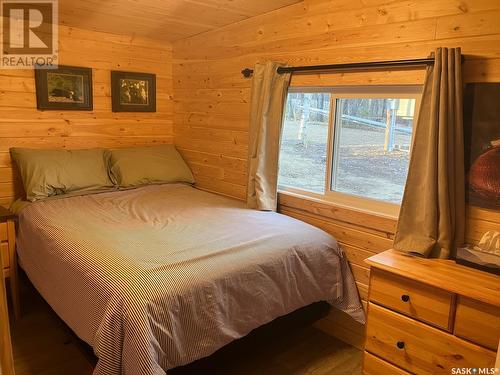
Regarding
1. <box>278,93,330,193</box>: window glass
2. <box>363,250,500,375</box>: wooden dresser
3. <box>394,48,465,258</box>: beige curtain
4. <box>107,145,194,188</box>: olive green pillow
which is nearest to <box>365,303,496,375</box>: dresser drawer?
<box>363,250,500,375</box>: wooden dresser

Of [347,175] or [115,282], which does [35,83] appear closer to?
[115,282]

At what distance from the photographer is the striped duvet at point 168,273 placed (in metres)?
1.54

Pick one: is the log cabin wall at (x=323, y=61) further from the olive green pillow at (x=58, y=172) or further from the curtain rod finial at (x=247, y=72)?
the olive green pillow at (x=58, y=172)

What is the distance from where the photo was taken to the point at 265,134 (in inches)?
106

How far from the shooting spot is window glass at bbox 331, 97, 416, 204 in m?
2.24

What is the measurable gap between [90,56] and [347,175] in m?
2.27

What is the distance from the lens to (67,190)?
2.87m

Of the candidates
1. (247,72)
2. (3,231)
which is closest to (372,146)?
(247,72)

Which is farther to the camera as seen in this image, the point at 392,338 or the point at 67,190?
the point at 67,190

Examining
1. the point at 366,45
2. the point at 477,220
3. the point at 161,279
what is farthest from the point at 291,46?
the point at 161,279

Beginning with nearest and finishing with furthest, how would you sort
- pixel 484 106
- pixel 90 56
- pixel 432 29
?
pixel 484 106 → pixel 432 29 → pixel 90 56

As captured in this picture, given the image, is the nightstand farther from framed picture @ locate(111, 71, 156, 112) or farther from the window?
the window

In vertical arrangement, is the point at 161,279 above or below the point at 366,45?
below

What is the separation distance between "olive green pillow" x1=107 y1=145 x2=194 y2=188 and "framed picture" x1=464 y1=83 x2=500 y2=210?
7.49ft
